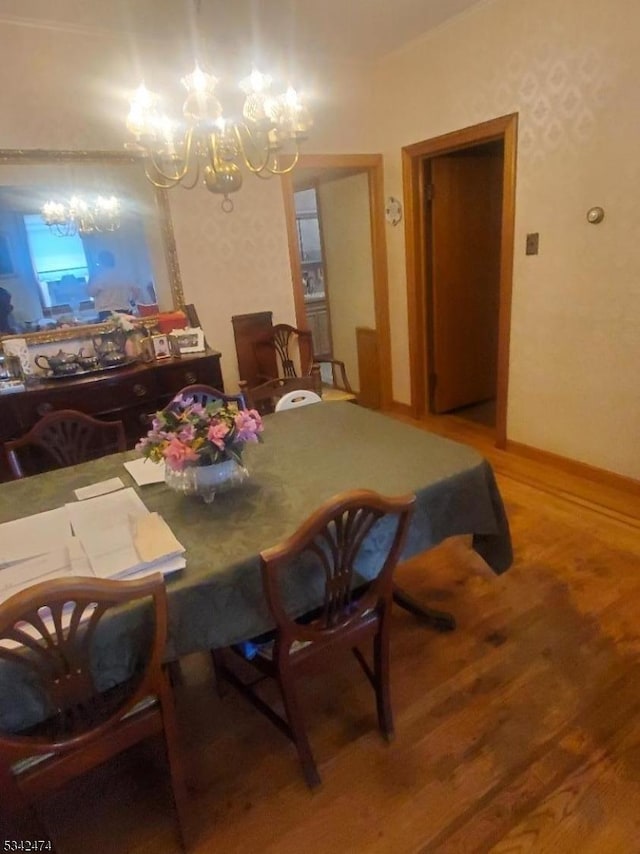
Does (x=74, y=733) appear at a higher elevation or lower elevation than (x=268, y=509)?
lower

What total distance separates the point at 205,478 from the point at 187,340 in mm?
1836

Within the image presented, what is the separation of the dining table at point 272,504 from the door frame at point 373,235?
1.99 m

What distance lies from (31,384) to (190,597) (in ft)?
6.65

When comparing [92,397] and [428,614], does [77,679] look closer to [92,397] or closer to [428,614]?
[428,614]

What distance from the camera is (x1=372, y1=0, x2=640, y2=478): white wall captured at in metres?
2.54

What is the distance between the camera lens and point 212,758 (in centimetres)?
160

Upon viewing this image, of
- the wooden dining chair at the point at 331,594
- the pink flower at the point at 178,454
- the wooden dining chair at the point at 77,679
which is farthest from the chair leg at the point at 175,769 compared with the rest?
the pink flower at the point at 178,454

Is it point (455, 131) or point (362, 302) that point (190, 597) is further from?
point (362, 302)

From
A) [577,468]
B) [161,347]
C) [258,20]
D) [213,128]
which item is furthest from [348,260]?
[213,128]

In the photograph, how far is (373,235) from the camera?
4.21 meters

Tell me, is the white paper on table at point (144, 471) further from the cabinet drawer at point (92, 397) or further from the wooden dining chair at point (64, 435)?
the cabinet drawer at point (92, 397)

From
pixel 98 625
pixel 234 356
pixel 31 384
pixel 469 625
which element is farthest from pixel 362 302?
pixel 98 625

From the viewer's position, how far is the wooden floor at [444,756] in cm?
136

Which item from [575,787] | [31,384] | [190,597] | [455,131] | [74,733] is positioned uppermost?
[455,131]
